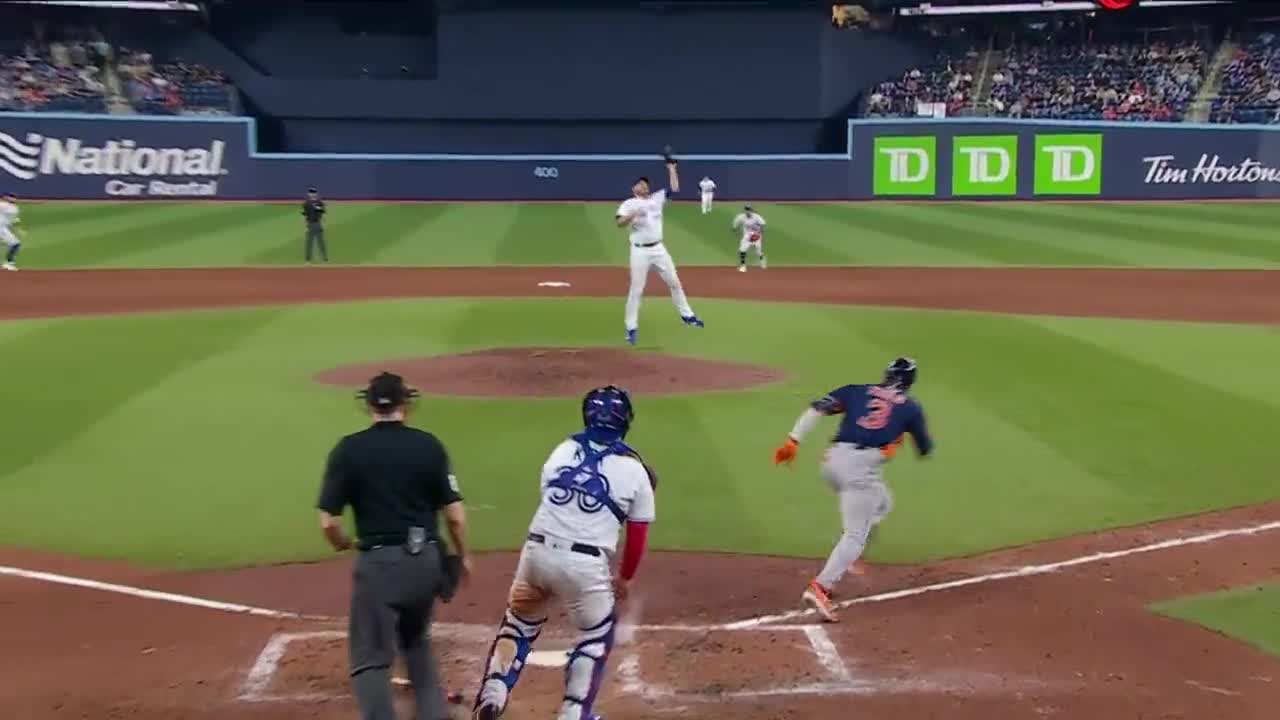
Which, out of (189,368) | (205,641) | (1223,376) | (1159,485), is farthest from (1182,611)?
(189,368)

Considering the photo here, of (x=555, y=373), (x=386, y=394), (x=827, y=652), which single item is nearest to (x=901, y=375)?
(x=827, y=652)

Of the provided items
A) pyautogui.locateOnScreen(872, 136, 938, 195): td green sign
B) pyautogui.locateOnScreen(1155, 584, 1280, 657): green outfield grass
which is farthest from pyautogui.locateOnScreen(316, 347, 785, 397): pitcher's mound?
pyautogui.locateOnScreen(872, 136, 938, 195): td green sign

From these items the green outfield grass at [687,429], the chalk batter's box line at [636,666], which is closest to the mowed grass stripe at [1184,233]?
the green outfield grass at [687,429]

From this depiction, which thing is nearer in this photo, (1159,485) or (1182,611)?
(1182,611)

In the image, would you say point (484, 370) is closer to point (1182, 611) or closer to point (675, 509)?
point (675, 509)

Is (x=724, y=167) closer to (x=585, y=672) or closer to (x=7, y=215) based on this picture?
(x=7, y=215)

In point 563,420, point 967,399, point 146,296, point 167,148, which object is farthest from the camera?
point 167,148

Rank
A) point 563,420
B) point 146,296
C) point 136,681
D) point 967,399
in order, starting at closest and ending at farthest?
point 136,681 → point 563,420 → point 967,399 → point 146,296
